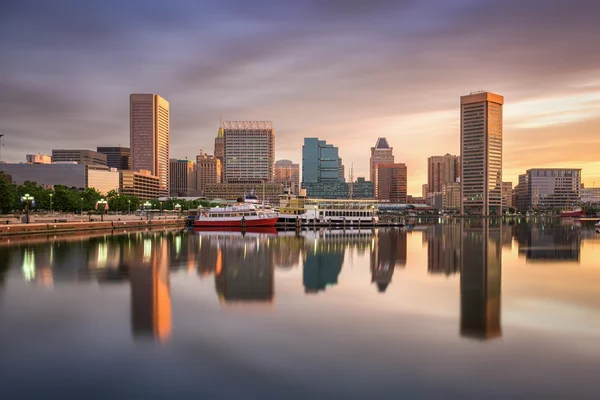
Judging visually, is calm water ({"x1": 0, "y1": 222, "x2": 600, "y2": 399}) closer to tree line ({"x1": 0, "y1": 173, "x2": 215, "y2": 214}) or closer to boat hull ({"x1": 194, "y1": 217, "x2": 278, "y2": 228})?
boat hull ({"x1": 194, "y1": 217, "x2": 278, "y2": 228})

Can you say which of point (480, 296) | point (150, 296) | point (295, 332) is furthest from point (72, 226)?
point (480, 296)

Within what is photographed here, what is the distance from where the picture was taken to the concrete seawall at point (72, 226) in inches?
2869

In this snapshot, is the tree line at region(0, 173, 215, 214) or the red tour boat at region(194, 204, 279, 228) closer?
the tree line at region(0, 173, 215, 214)

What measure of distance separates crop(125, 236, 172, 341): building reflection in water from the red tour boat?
5873 centimetres

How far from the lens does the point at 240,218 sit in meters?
111

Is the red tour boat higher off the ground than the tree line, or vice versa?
the tree line

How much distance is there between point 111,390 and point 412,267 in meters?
33.6

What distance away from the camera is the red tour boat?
361ft

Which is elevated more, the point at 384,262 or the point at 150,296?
the point at 150,296

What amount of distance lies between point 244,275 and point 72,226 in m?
62.3

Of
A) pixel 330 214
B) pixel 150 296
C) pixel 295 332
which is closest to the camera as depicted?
pixel 295 332

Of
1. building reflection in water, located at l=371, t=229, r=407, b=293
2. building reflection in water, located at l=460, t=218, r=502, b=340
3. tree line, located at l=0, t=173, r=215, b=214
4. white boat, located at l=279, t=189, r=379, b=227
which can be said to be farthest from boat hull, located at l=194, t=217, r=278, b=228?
building reflection in water, located at l=460, t=218, r=502, b=340

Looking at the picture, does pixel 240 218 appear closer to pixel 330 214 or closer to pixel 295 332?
pixel 330 214

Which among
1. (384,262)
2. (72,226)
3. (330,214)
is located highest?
(330,214)
